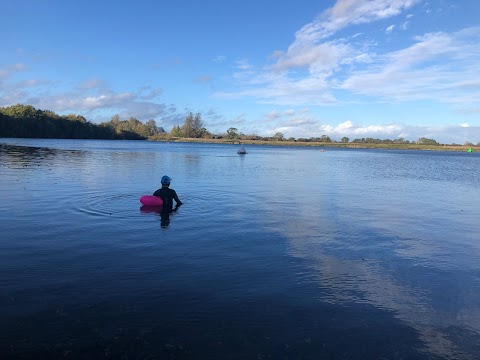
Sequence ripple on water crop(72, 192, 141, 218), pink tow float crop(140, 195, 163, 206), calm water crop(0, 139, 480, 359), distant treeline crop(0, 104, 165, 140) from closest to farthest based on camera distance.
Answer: calm water crop(0, 139, 480, 359) < ripple on water crop(72, 192, 141, 218) < pink tow float crop(140, 195, 163, 206) < distant treeline crop(0, 104, 165, 140)

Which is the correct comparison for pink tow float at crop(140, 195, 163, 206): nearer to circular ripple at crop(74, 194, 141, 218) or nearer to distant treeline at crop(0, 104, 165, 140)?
circular ripple at crop(74, 194, 141, 218)

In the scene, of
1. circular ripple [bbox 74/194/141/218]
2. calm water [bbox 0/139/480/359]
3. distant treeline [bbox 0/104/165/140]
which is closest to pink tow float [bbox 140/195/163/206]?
circular ripple [bbox 74/194/141/218]

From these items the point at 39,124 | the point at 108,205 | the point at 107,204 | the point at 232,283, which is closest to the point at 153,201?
the point at 108,205

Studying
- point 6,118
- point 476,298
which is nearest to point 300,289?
point 476,298

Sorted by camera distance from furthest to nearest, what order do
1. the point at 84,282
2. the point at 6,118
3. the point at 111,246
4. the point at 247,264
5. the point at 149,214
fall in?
the point at 6,118 < the point at 149,214 < the point at 111,246 < the point at 247,264 < the point at 84,282

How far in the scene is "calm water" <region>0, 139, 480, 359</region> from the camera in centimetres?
712

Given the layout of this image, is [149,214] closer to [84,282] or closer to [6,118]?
[84,282]

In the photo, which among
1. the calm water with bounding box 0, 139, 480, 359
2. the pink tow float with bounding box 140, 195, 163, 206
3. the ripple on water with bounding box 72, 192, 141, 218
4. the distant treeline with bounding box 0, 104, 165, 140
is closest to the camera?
the calm water with bounding box 0, 139, 480, 359

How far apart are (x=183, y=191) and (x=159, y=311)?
1870 centimetres

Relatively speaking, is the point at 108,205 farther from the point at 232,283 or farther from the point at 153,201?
the point at 232,283

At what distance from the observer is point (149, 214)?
1820 cm

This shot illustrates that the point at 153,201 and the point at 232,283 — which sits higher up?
the point at 153,201

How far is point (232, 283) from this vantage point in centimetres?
996

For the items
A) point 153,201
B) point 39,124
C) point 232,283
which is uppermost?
point 39,124
